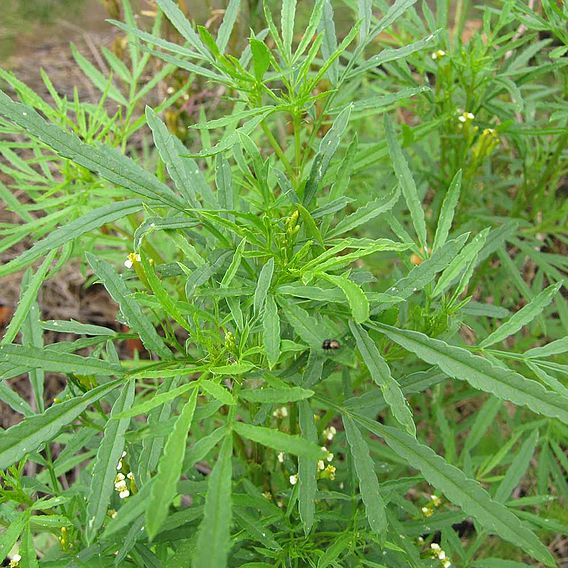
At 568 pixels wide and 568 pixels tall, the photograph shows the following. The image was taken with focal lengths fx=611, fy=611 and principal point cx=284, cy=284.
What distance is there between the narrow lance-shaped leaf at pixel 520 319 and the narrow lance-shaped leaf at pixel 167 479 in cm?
45

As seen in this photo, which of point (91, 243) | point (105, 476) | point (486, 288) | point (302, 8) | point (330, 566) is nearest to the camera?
point (105, 476)

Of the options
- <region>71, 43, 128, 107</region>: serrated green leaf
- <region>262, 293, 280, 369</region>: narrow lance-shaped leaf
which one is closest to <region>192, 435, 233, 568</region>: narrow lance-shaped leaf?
<region>262, 293, 280, 369</region>: narrow lance-shaped leaf

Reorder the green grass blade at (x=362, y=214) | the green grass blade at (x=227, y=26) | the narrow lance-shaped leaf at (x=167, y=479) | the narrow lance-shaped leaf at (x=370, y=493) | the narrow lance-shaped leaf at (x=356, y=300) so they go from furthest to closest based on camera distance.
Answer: the green grass blade at (x=227, y=26), the green grass blade at (x=362, y=214), the narrow lance-shaped leaf at (x=370, y=493), the narrow lance-shaped leaf at (x=356, y=300), the narrow lance-shaped leaf at (x=167, y=479)

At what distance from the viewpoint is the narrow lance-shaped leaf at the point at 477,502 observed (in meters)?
0.66

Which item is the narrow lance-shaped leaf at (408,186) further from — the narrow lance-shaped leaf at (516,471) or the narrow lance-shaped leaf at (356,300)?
the narrow lance-shaped leaf at (516,471)

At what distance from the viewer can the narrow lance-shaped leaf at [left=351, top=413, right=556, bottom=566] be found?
662mm

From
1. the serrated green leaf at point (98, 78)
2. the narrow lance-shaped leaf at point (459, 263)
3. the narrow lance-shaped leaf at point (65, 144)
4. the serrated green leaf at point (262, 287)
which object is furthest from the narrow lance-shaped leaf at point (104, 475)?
the serrated green leaf at point (98, 78)

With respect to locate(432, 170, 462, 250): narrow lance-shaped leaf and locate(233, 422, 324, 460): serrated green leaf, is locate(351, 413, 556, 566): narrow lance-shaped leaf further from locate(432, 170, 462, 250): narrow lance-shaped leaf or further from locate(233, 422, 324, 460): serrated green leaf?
locate(432, 170, 462, 250): narrow lance-shaped leaf

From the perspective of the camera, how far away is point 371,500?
77cm

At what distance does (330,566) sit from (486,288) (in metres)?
1.02

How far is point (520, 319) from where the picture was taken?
86 centimetres

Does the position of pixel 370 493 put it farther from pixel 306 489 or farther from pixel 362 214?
pixel 362 214

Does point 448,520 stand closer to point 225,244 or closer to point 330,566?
point 330,566

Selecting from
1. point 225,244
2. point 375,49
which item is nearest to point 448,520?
point 225,244
